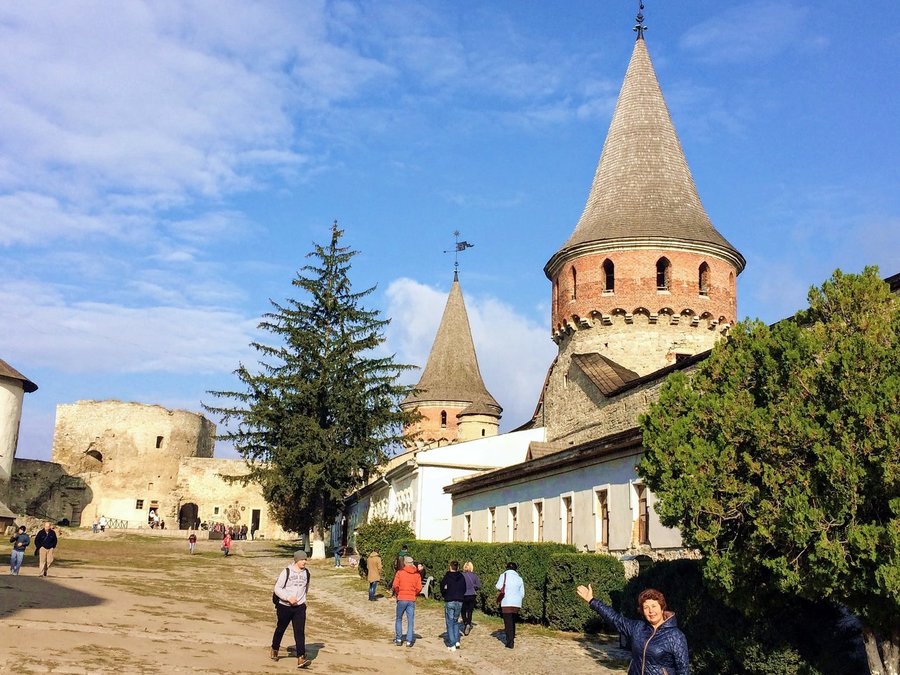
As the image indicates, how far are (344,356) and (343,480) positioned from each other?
16.7 ft

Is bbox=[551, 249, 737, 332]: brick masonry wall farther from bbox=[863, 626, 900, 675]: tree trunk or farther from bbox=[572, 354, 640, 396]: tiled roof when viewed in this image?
bbox=[863, 626, 900, 675]: tree trunk

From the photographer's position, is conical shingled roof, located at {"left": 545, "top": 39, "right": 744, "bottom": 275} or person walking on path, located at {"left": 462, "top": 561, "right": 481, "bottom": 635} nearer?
person walking on path, located at {"left": 462, "top": 561, "right": 481, "bottom": 635}

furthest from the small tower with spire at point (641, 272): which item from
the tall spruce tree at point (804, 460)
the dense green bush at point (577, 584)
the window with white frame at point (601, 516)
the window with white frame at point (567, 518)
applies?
the tall spruce tree at point (804, 460)

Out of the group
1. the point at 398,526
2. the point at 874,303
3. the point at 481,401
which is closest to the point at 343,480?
the point at 398,526

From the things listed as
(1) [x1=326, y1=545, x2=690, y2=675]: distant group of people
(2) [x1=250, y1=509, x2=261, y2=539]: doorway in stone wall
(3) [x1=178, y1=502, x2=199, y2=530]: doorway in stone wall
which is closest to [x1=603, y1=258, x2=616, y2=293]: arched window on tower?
(1) [x1=326, y1=545, x2=690, y2=675]: distant group of people

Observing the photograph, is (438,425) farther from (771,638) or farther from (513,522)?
(771,638)

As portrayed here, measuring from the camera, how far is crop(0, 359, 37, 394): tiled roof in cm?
4619

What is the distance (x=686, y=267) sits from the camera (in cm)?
2905

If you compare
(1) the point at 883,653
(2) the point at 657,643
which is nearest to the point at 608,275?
(1) the point at 883,653

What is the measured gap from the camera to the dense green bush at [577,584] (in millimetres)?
15398

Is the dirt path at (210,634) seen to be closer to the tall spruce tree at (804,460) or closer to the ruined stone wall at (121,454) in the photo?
the tall spruce tree at (804,460)

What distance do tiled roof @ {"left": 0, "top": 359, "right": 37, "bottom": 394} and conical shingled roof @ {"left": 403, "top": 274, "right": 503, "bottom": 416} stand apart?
69.9ft

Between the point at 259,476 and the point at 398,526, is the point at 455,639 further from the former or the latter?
the point at 259,476

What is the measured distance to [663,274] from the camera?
29.3 m
